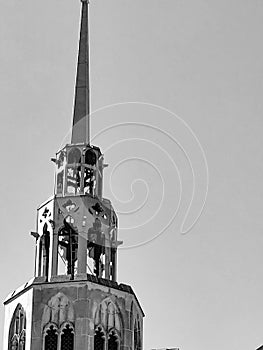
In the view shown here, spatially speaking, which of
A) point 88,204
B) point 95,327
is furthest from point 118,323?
point 88,204

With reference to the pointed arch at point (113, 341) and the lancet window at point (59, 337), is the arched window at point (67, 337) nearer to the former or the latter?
the lancet window at point (59, 337)

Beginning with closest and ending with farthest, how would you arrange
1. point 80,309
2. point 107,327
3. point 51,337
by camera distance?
point 51,337
point 80,309
point 107,327

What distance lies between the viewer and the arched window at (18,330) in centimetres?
5967

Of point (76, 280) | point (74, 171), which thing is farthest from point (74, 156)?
point (76, 280)

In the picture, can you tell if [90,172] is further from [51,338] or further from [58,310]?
[51,338]

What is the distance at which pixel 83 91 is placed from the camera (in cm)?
6706

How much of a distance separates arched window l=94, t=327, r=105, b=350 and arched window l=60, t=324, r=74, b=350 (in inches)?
42.6

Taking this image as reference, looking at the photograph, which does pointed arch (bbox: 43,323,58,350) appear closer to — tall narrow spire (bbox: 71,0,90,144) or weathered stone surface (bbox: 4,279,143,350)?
weathered stone surface (bbox: 4,279,143,350)

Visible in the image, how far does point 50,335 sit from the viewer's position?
5872 centimetres

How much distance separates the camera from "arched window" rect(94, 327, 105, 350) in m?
58.8

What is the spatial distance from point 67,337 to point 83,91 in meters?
13.9

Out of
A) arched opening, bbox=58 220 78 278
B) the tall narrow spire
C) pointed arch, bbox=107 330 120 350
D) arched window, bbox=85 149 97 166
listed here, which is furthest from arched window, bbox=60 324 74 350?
the tall narrow spire

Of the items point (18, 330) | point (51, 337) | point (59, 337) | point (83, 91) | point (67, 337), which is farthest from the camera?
point (83, 91)

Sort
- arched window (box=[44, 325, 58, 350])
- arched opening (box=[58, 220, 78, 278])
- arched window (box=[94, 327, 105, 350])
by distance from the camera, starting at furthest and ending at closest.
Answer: arched opening (box=[58, 220, 78, 278]) → arched window (box=[94, 327, 105, 350]) → arched window (box=[44, 325, 58, 350])
